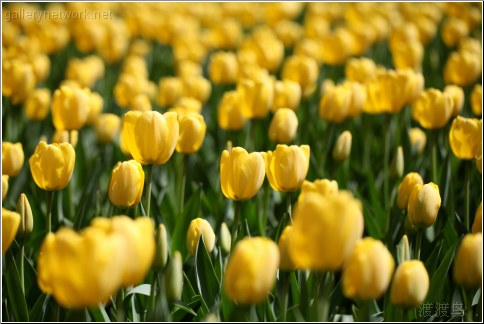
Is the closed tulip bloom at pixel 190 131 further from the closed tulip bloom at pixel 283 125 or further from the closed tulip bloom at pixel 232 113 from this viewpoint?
the closed tulip bloom at pixel 232 113

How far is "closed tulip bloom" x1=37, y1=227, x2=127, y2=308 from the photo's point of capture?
4.12 ft

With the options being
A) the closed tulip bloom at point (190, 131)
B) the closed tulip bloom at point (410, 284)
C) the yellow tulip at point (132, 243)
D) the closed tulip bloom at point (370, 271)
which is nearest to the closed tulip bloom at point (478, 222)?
the closed tulip bloom at point (410, 284)

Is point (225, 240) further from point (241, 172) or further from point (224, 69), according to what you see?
point (224, 69)

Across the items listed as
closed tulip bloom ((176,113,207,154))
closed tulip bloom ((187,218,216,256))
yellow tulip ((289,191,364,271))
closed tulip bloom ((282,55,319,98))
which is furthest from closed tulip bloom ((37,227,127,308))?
closed tulip bloom ((282,55,319,98))

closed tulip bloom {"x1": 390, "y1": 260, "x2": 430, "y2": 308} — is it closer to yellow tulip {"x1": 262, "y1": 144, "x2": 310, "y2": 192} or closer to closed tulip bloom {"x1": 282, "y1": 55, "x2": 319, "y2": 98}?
yellow tulip {"x1": 262, "y1": 144, "x2": 310, "y2": 192}

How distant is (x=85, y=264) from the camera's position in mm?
1267

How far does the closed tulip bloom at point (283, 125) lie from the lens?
2.82 meters

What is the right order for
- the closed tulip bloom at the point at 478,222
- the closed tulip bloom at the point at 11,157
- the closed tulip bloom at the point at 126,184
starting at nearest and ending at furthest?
the closed tulip bloom at the point at 478,222 → the closed tulip bloom at the point at 126,184 → the closed tulip bloom at the point at 11,157

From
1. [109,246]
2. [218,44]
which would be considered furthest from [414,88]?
[218,44]

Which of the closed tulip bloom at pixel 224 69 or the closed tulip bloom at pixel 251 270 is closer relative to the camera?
the closed tulip bloom at pixel 251 270

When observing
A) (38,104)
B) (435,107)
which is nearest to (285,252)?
(435,107)

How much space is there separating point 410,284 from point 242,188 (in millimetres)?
617

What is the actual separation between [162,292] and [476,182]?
184 centimetres

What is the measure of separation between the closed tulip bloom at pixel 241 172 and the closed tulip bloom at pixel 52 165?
0.50m
